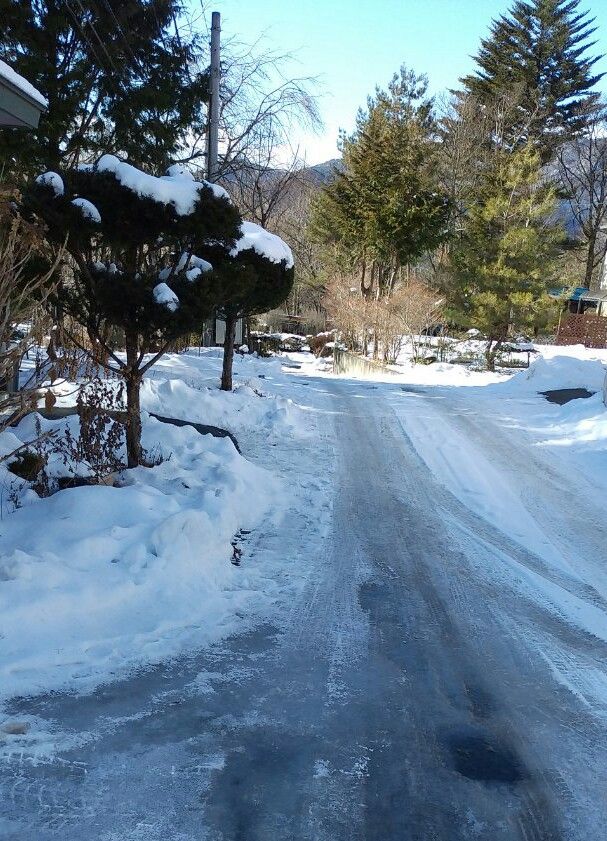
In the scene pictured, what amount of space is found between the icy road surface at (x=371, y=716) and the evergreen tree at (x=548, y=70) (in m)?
36.5

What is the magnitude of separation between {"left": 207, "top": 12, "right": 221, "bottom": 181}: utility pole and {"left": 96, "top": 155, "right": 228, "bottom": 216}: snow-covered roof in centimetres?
827

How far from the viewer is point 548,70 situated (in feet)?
124

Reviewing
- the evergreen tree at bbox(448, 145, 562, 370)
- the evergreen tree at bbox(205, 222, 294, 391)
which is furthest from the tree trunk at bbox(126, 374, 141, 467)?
the evergreen tree at bbox(448, 145, 562, 370)

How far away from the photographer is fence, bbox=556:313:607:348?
27547mm

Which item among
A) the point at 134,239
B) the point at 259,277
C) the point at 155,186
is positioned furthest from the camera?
the point at 259,277

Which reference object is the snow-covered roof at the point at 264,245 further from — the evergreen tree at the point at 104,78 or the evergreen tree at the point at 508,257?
the evergreen tree at the point at 508,257

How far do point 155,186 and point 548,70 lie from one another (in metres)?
38.4

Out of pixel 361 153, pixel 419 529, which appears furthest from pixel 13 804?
pixel 361 153

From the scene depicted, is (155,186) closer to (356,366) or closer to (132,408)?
(132,408)

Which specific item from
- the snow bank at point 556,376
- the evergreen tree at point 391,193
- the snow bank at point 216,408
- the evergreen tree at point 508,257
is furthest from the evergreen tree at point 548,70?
Answer: the snow bank at point 216,408

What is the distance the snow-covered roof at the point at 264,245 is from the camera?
10.6 m

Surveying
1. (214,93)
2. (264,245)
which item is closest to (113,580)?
(264,245)

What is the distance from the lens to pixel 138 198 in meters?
5.86

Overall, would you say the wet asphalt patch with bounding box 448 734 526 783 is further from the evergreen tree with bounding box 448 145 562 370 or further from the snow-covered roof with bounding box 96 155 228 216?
the evergreen tree with bounding box 448 145 562 370
